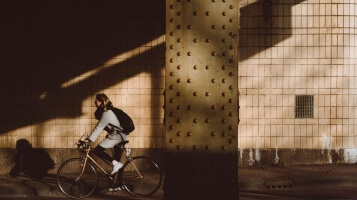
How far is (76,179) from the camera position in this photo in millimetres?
8492

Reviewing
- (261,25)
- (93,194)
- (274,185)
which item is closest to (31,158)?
(93,194)

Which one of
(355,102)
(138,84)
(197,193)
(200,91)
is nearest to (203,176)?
(197,193)

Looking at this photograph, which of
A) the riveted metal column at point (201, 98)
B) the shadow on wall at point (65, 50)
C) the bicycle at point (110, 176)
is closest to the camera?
the riveted metal column at point (201, 98)

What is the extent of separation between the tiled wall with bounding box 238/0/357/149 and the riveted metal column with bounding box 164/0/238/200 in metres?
8.28

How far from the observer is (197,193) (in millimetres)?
2648

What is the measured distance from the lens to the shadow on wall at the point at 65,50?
35.2 ft

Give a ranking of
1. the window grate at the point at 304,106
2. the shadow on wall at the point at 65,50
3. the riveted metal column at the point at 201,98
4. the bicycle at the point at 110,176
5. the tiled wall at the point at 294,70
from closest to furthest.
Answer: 1. the riveted metal column at the point at 201,98
2. the bicycle at the point at 110,176
3. the shadow on wall at the point at 65,50
4. the tiled wall at the point at 294,70
5. the window grate at the point at 304,106

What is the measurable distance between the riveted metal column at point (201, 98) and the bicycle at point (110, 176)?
225 inches

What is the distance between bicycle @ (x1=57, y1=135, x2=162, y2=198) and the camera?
27.6 ft

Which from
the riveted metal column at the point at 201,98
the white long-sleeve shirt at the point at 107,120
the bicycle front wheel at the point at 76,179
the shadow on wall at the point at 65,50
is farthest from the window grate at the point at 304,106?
the riveted metal column at the point at 201,98

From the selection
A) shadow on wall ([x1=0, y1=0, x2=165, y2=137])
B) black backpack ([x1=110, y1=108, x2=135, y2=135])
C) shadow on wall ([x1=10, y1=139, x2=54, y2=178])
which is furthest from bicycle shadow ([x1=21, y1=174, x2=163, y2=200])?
shadow on wall ([x1=0, y1=0, x2=165, y2=137])

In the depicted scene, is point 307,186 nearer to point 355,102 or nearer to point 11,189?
point 355,102

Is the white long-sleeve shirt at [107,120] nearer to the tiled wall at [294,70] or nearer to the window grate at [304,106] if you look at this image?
the tiled wall at [294,70]

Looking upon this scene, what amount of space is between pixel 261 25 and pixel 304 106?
73.6 inches
